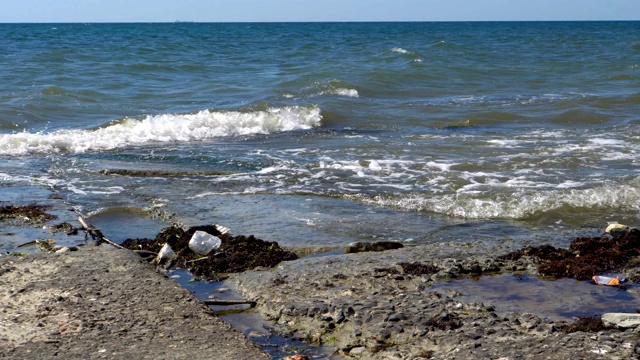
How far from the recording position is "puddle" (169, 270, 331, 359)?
4.86 meters

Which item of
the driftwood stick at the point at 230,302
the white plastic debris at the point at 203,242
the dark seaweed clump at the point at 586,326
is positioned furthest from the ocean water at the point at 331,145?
the dark seaweed clump at the point at 586,326

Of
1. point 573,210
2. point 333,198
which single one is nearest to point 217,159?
point 333,198

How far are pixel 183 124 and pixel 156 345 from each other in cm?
1094

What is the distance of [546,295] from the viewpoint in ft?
19.0

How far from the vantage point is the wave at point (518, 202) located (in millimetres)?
8594

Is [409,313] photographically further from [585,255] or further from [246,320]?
[585,255]

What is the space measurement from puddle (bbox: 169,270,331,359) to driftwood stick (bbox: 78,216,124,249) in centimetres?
83

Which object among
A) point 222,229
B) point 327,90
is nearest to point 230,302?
point 222,229

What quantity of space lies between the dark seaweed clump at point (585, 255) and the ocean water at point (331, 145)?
1.63ft

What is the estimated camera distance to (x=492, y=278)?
20.2 feet

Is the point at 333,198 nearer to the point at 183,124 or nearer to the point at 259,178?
the point at 259,178

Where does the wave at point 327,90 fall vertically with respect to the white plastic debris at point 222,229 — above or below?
below

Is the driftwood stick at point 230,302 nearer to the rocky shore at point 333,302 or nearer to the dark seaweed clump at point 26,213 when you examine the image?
the rocky shore at point 333,302

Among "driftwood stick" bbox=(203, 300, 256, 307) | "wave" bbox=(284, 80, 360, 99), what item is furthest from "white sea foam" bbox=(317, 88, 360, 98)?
"driftwood stick" bbox=(203, 300, 256, 307)
